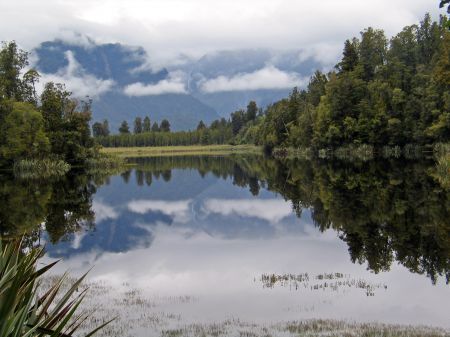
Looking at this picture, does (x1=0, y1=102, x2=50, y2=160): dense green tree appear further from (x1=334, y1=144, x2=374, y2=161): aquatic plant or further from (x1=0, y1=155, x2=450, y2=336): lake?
(x1=334, y1=144, x2=374, y2=161): aquatic plant

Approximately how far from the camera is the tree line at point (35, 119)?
7875 centimetres

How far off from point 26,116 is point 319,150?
62999 mm

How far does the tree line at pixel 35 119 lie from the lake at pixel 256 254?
3067cm

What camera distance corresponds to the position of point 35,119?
79.8 m

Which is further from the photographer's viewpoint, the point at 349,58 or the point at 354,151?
the point at 349,58

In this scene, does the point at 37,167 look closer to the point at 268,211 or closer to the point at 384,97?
the point at 268,211

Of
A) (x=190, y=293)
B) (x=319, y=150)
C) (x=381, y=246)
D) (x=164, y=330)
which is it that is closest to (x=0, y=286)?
(x=164, y=330)

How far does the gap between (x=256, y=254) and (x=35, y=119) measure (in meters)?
63.3

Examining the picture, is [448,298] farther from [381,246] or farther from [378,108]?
[378,108]

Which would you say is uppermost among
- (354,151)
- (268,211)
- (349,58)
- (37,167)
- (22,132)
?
(349,58)

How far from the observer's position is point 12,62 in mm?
87250

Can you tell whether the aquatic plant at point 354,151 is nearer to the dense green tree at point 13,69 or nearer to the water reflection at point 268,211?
the water reflection at point 268,211

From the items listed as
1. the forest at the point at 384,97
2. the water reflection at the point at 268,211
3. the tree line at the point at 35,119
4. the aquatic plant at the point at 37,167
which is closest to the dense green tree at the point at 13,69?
the tree line at the point at 35,119

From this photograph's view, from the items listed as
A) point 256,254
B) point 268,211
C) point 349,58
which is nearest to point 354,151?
point 349,58
